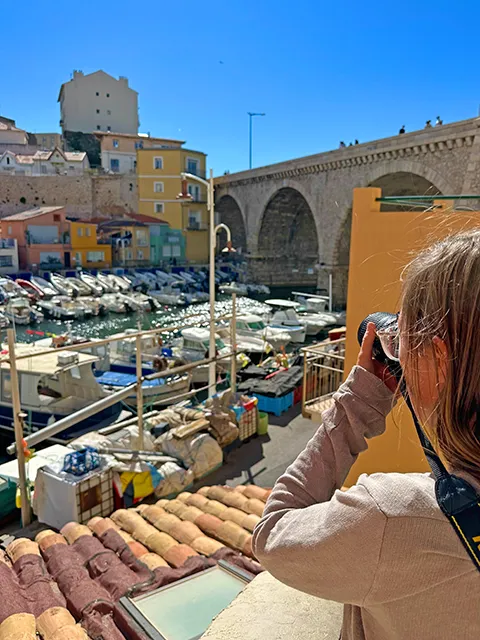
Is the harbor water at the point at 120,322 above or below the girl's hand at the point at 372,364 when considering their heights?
below

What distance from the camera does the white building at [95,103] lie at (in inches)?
1934

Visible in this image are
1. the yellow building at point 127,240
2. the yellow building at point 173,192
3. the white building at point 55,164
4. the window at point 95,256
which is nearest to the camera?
the window at point 95,256

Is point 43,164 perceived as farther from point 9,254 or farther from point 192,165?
point 9,254

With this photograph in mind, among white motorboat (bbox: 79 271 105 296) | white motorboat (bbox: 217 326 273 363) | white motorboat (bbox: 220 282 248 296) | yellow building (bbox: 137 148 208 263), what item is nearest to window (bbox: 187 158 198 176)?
yellow building (bbox: 137 148 208 263)

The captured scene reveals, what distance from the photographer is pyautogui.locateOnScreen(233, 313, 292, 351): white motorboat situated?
18312 mm

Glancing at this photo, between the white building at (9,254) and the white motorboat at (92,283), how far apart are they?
3978mm

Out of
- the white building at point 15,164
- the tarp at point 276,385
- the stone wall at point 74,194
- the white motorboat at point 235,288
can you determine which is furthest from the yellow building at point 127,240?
the tarp at point 276,385

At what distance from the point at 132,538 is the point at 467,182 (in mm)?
10686

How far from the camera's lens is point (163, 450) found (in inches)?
255

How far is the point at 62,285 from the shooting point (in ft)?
91.3

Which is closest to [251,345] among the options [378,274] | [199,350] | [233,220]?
[199,350]

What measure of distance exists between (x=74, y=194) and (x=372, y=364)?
4014 cm

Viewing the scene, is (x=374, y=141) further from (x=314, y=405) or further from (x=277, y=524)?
(x=277, y=524)

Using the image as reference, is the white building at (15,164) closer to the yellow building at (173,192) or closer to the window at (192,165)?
the yellow building at (173,192)
